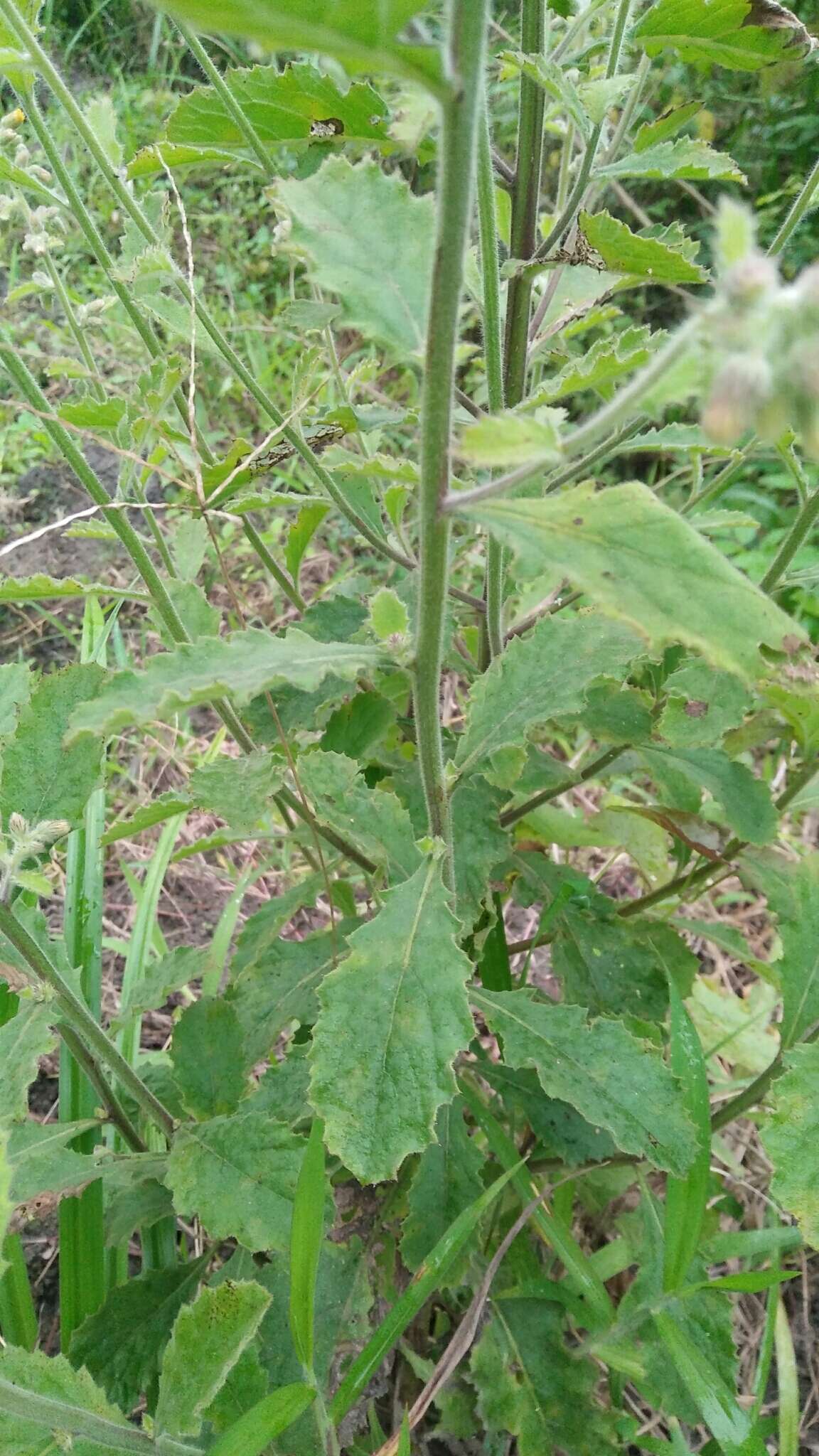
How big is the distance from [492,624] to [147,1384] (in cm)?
116

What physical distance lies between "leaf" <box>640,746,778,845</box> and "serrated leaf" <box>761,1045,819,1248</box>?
0.35 metres

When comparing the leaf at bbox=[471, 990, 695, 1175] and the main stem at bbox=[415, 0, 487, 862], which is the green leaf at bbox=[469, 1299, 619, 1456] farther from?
the main stem at bbox=[415, 0, 487, 862]

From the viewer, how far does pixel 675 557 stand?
0.74 meters

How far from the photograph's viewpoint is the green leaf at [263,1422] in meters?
0.96

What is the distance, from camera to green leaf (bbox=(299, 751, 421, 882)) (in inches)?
47.0

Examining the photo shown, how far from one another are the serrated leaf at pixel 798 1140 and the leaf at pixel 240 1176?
1.90 ft

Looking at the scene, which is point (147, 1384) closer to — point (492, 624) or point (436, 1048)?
point (436, 1048)

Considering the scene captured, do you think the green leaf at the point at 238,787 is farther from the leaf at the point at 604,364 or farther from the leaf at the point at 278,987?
the leaf at the point at 604,364

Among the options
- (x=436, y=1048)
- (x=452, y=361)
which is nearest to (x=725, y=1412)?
(x=436, y=1048)

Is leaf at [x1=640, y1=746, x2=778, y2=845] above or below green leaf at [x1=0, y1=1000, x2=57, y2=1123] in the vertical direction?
above

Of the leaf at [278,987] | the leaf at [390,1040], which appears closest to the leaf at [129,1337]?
the leaf at [278,987]

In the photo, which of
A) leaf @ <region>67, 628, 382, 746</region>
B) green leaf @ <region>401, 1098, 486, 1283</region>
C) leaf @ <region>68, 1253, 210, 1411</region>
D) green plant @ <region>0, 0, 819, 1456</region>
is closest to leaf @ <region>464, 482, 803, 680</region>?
green plant @ <region>0, 0, 819, 1456</region>

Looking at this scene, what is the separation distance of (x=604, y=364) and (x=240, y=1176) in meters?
1.03

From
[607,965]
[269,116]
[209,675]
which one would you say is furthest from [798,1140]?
[269,116]
